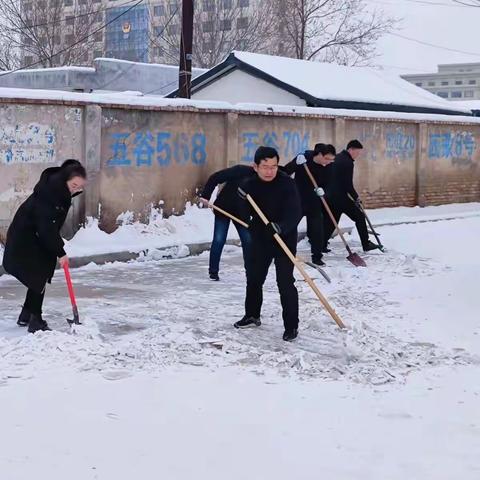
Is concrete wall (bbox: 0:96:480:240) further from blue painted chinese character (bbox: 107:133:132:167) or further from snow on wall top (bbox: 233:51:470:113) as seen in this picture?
snow on wall top (bbox: 233:51:470:113)

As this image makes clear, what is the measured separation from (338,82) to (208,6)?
2449 centimetres

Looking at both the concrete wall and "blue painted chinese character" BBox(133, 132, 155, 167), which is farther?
"blue painted chinese character" BBox(133, 132, 155, 167)

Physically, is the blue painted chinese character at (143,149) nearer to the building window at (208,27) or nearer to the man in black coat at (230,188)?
the man in black coat at (230,188)

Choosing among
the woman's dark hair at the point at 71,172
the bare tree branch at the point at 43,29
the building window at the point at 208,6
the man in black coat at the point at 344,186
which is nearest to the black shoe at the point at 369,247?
the man in black coat at the point at 344,186

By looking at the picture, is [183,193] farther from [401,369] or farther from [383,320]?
[401,369]

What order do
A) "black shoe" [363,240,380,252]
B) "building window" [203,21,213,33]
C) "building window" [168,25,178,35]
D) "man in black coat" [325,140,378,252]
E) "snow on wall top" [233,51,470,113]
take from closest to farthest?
1. "man in black coat" [325,140,378,252]
2. "black shoe" [363,240,380,252]
3. "snow on wall top" [233,51,470,113]
4. "building window" [203,21,213,33]
5. "building window" [168,25,178,35]

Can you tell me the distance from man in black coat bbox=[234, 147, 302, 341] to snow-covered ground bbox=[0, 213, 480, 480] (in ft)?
1.08

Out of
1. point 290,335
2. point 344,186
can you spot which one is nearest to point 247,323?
point 290,335

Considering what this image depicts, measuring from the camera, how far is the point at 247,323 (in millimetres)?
7055

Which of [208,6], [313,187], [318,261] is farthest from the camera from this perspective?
[208,6]

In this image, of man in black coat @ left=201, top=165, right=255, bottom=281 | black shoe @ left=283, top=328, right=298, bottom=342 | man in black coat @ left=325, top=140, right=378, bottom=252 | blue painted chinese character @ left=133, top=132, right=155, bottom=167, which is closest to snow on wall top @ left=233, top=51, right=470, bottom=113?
blue painted chinese character @ left=133, top=132, right=155, bottom=167

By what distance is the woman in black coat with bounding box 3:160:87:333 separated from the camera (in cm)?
642

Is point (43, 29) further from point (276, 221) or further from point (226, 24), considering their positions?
A: point (276, 221)

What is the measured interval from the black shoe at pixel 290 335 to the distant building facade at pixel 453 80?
123 meters
